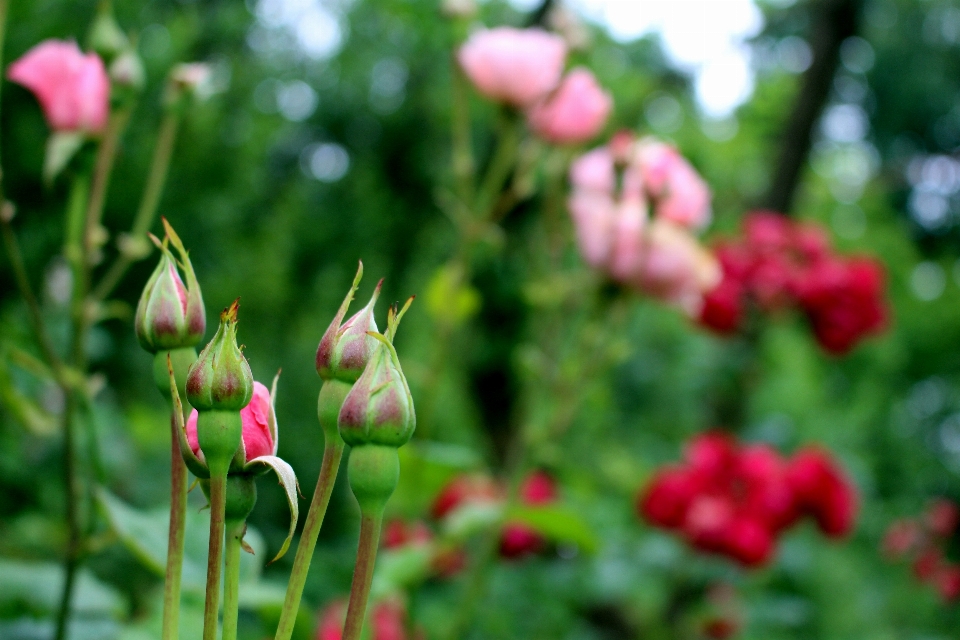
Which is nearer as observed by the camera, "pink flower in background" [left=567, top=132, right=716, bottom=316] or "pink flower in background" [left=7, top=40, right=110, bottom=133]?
"pink flower in background" [left=7, top=40, right=110, bottom=133]

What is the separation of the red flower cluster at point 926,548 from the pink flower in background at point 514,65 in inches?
80.4

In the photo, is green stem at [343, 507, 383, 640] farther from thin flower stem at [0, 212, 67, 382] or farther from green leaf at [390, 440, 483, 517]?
green leaf at [390, 440, 483, 517]

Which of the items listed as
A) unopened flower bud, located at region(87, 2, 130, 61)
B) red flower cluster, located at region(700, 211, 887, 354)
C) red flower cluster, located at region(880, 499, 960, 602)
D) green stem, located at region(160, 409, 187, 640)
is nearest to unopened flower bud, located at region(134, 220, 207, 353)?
green stem, located at region(160, 409, 187, 640)

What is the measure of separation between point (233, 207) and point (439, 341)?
3.09 ft

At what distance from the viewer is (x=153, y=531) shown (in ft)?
1.65

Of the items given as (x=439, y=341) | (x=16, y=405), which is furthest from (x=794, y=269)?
(x=16, y=405)

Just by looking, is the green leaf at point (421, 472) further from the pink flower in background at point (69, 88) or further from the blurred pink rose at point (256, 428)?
the blurred pink rose at point (256, 428)

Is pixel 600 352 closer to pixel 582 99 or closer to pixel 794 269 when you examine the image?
pixel 582 99

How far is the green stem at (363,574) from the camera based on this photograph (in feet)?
0.73

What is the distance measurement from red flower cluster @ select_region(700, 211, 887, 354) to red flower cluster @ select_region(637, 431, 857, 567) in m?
0.21

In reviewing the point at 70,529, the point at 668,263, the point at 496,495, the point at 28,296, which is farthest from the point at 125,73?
the point at 496,495

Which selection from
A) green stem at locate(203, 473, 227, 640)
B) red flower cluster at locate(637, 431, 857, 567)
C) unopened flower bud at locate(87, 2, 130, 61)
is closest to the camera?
green stem at locate(203, 473, 227, 640)

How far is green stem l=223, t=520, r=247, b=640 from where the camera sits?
221 millimetres

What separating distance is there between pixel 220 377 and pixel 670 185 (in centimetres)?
67
